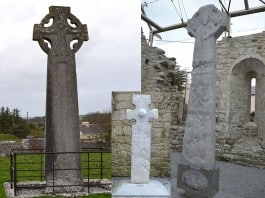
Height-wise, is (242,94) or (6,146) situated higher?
(242,94)

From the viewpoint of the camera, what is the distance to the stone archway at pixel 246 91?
561cm

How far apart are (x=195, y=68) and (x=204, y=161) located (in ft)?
2.33

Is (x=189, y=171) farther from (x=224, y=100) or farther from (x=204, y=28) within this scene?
(x=224, y=100)

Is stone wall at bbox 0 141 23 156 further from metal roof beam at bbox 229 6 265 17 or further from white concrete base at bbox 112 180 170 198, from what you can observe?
white concrete base at bbox 112 180 170 198

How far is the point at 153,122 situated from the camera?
3014 millimetres

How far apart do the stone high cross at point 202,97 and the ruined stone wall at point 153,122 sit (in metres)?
0.18

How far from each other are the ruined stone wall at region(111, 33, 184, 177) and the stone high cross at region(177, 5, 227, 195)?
18cm

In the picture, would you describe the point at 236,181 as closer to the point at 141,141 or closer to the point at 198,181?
the point at 198,181

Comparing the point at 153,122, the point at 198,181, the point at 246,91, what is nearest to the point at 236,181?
the point at 198,181

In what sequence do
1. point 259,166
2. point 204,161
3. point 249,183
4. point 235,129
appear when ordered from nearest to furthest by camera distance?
point 204,161
point 249,183
point 259,166
point 235,129

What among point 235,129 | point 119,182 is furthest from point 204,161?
point 235,129

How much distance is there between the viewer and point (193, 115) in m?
3.11

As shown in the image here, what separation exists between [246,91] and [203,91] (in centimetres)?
313

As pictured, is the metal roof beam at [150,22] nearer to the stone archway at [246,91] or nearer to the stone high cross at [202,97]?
the stone high cross at [202,97]
